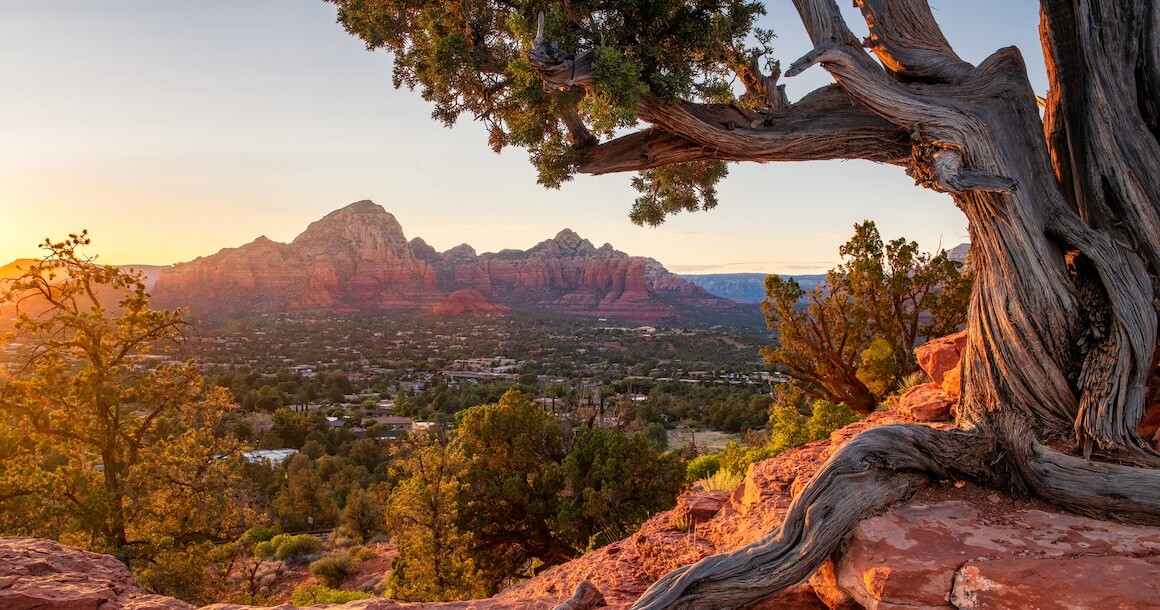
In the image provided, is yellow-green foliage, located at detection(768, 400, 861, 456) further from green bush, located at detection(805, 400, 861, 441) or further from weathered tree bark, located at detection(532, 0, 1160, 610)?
weathered tree bark, located at detection(532, 0, 1160, 610)

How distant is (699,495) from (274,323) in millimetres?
91593

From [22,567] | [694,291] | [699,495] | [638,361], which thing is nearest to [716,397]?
[638,361]

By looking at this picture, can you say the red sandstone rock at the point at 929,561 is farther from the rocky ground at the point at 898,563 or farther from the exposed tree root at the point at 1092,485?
the exposed tree root at the point at 1092,485

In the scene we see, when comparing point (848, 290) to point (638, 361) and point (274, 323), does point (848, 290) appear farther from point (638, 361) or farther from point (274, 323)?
point (274, 323)

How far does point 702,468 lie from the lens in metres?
11.4

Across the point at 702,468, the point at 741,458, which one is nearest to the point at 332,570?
the point at 702,468

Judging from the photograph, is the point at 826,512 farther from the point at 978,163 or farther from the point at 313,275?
the point at 313,275

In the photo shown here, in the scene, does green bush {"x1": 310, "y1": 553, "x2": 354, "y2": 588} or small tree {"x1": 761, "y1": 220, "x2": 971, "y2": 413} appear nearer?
small tree {"x1": 761, "y1": 220, "x2": 971, "y2": 413}

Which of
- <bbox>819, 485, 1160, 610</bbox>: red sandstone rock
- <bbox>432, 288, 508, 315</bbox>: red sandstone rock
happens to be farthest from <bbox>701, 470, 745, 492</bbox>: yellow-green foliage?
<bbox>432, 288, 508, 315</bbox>: red sandstone rock

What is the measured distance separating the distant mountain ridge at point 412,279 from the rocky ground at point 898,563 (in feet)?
339

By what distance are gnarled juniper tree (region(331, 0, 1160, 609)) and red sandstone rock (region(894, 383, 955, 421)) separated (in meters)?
0.78

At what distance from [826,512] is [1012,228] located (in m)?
2.60

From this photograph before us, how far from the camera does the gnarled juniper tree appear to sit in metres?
3.81

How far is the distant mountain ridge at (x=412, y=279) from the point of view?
375 feet
